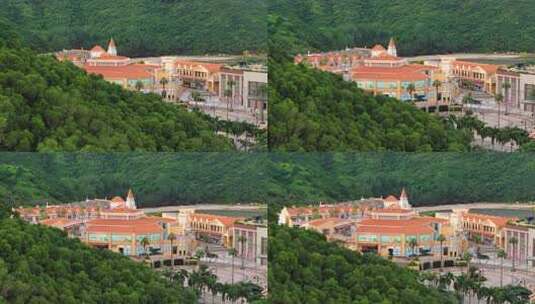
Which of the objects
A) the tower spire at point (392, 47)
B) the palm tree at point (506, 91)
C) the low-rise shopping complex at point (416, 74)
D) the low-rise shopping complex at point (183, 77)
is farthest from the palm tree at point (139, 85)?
the palm tree at point (506, 91)

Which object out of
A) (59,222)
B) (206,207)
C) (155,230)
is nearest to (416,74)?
(206,207)

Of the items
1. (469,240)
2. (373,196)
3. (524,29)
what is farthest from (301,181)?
(524,29)

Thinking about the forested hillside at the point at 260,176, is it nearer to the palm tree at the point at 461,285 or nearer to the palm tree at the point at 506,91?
Answer: the palm tree at the point at 506,91

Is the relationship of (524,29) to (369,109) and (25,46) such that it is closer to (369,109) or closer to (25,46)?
(369,109)

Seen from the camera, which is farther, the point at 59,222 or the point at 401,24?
the point at 401,24

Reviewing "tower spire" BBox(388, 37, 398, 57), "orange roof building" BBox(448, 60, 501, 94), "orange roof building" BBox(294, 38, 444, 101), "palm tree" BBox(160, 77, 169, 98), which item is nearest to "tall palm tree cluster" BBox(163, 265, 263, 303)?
"palm tree" BBox(160, 77, 169, 98)

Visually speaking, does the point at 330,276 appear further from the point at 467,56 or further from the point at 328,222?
the point at 467,56

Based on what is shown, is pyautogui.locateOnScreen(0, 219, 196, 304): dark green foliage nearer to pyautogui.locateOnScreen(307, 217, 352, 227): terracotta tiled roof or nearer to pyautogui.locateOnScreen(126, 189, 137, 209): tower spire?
pyautogui.locateOnScreen(126, 189, 137, 209): tower spire
